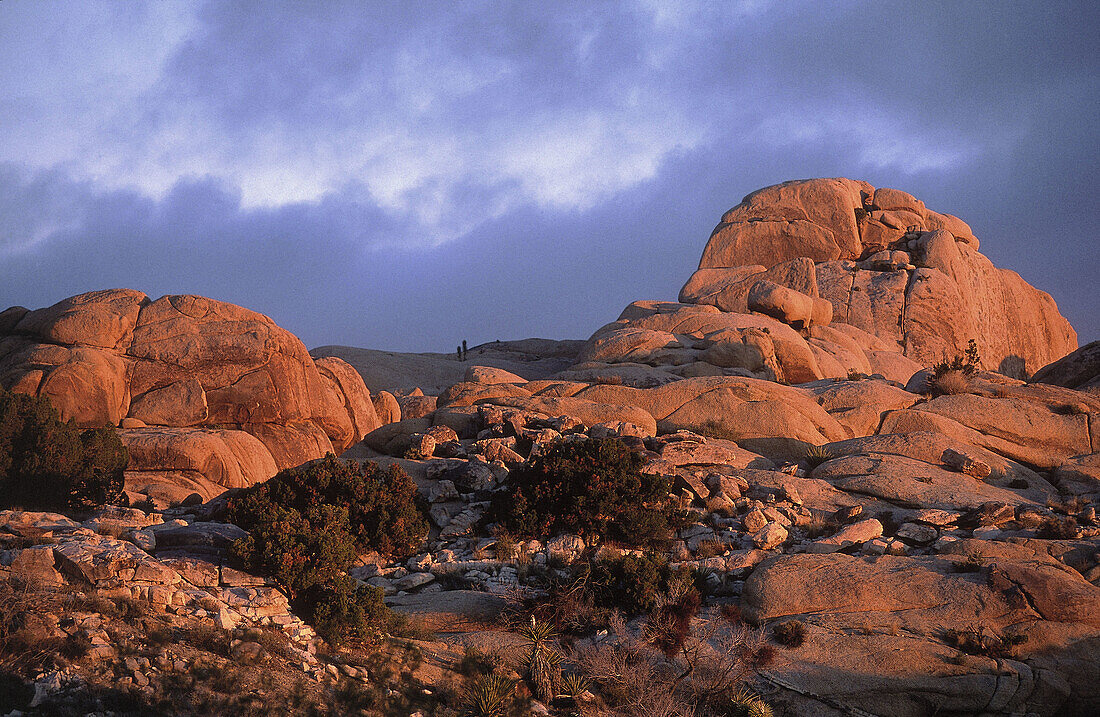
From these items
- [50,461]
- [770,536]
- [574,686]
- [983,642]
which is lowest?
[574,686]

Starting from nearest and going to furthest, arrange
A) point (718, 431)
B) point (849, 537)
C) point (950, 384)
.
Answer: point (849, 537) → point (718, 431) → point (950, 384)

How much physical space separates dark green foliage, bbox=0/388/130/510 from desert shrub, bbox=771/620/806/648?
14.5 m

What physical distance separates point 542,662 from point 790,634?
412cm

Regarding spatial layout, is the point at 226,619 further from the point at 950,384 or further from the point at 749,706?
the point at 950,384

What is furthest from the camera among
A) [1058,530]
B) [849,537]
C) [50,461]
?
[50,461]

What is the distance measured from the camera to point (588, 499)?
58.5 ft

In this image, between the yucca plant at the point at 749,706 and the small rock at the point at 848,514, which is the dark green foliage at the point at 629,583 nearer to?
the yucca plant at the point at 749,706

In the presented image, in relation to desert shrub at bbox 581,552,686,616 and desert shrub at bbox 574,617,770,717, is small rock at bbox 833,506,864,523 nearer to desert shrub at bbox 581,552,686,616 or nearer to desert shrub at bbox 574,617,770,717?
desert shrub at bbox 581,552,686,616

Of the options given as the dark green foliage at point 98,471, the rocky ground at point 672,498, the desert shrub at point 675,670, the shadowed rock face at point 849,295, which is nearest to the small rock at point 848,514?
the rocky ground at point 672,498

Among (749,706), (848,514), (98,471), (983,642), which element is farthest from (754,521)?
(98,471)

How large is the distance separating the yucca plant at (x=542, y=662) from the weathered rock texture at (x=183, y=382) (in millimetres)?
12390

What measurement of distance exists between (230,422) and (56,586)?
14480mm

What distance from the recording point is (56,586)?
38.8ft

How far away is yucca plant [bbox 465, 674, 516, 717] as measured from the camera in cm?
1188
